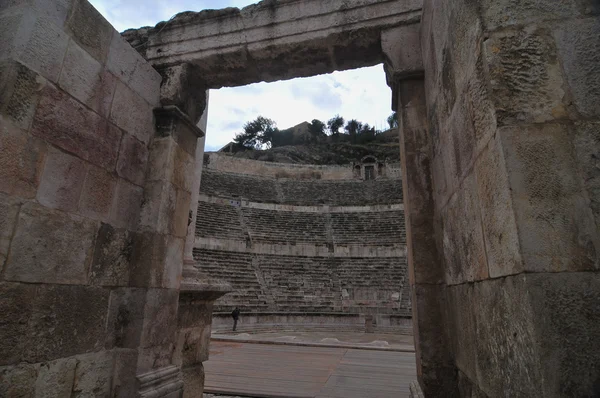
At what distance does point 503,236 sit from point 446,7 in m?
1.41

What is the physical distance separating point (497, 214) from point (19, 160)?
8.00ft

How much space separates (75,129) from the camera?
2213 mm

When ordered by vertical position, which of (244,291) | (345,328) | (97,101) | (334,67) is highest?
(334,67)

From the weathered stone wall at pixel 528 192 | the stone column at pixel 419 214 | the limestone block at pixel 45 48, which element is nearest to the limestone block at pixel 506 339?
the weathered stone wall at pixel 528 192

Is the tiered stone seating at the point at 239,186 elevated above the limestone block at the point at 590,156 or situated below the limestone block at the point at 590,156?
above

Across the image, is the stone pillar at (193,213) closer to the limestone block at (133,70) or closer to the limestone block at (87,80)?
the limestone block at (133,70)

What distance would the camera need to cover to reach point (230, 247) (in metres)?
19.4

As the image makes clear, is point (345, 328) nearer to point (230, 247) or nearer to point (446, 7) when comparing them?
point (230, 247)

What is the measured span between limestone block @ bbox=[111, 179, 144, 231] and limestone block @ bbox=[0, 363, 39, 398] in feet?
3.39

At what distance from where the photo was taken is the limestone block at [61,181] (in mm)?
1993

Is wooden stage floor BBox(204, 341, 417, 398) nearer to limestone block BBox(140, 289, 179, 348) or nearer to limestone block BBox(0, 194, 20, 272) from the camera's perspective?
limestone block BBox(140, 289, 179, 348)

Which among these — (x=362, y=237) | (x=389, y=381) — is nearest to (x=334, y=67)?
(x=389, y=381)

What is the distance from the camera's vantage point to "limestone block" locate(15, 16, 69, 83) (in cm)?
190

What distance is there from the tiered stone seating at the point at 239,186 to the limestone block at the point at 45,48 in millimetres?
23979
